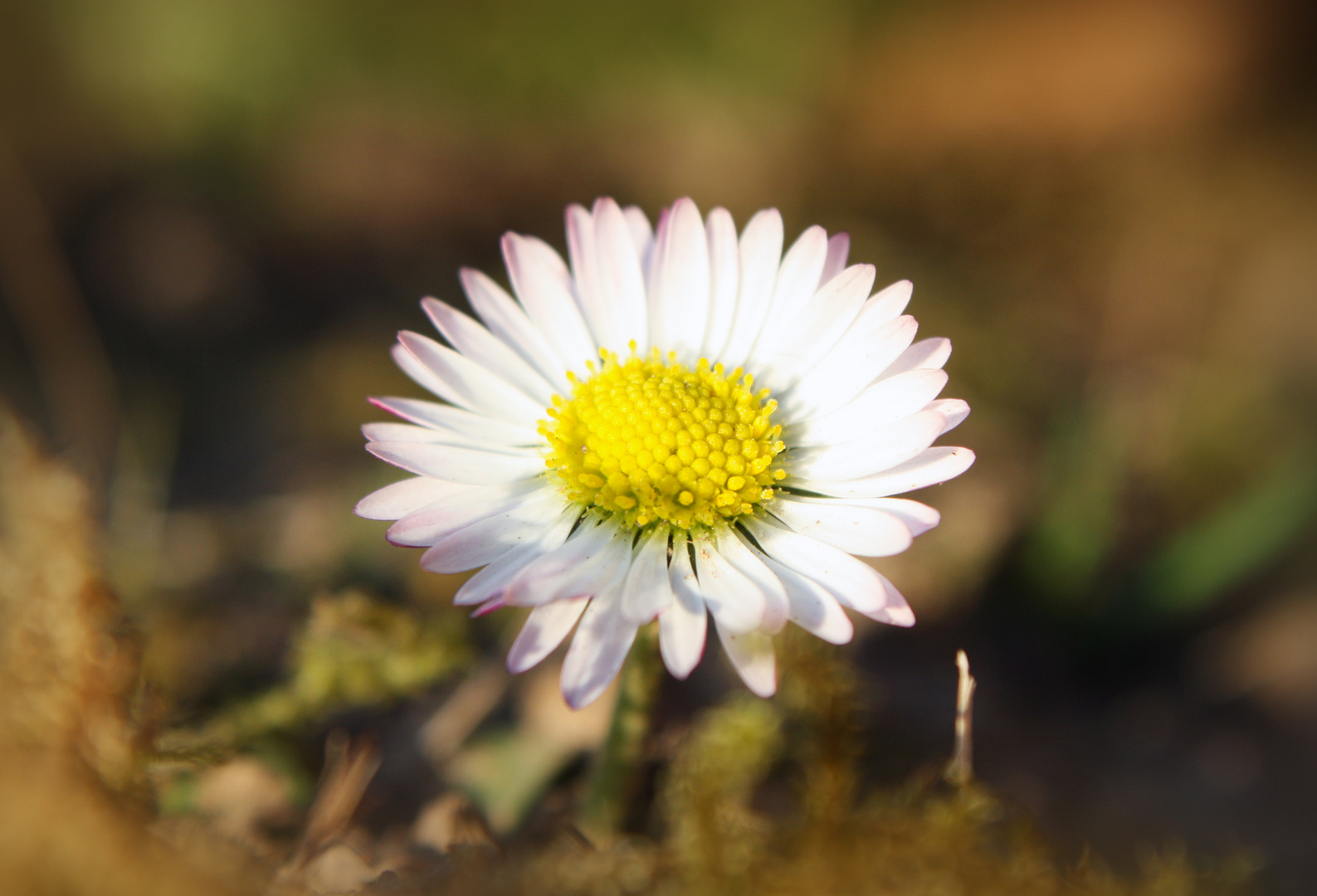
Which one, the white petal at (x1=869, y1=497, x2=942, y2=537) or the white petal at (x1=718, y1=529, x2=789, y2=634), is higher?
the white petal at (x1=869, y1=497, x2=942, y2=537)

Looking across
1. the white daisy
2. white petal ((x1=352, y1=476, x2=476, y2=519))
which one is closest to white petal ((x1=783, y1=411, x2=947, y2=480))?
the white daisy

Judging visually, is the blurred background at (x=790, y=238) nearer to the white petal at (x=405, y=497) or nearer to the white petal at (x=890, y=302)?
the white petal at (x=405, y=497)

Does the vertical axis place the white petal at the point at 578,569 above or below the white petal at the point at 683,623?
below

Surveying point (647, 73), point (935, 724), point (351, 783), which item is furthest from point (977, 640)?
point (647, 73)

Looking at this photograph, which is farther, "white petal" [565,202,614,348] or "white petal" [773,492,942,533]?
"white petal" [565,202,614,348]

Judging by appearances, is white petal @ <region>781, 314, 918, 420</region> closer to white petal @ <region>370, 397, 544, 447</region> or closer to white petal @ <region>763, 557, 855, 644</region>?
white petal @ <region>763, 557, 855, 644</region>

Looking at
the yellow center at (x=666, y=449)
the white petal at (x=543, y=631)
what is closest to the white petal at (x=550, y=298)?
the yellow center at (x=666, y=449)
